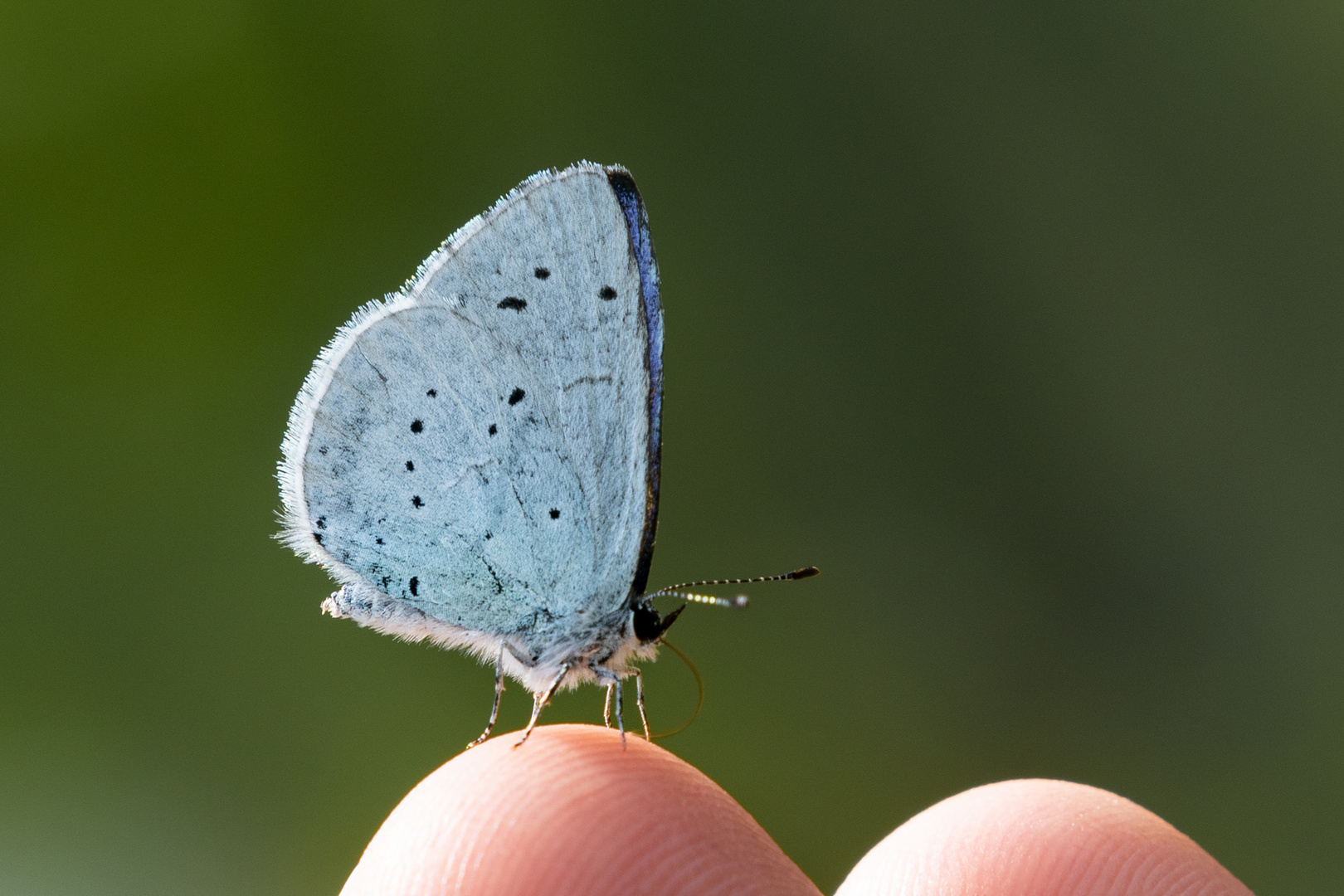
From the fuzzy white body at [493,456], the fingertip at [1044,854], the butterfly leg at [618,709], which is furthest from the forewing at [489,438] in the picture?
the fingertip at [1044,854]

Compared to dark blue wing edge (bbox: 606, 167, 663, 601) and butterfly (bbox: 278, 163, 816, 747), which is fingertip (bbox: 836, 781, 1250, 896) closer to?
butterfly (bbox: 278, 163, 816, 747)

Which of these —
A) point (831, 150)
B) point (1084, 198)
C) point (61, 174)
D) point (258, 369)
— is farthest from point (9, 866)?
point (1084, 198)

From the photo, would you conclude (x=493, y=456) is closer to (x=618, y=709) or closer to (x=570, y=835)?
(x=618, y=709)

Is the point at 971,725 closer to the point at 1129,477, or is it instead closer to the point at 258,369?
the point at 1129,477

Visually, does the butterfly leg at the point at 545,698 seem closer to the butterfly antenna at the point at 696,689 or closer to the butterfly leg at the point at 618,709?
the butterfly leg at the point at 618,709

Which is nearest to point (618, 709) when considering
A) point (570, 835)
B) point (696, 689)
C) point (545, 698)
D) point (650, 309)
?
point (545, 698)
